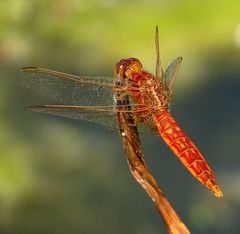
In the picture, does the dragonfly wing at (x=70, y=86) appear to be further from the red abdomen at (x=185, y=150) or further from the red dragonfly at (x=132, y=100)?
the red abdomen at (x=185, y=150)

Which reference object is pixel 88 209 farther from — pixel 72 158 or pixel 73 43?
pixel 73 43

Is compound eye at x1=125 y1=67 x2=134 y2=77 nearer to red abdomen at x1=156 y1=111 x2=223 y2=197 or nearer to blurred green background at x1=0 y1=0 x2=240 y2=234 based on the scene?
red abdomen at x1=156 y1=111 x2=223 y2=197

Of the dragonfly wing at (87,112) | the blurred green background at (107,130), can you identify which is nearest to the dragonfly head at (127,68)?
the dragonfly wing at (87,112)

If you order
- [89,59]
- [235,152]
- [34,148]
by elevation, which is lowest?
[235,152]

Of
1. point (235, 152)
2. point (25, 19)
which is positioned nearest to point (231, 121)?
point (235, 152)

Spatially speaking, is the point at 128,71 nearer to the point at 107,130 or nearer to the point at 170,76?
the point at 170,76

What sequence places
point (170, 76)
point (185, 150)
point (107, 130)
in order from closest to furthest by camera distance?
1. point (185, 150)
2. point (170, 76)
3. point (107, 130)

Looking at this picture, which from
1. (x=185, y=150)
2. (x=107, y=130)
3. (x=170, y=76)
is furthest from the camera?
(x=107, y=130)

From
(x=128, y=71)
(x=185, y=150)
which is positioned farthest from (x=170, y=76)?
(x=185, y=150)
